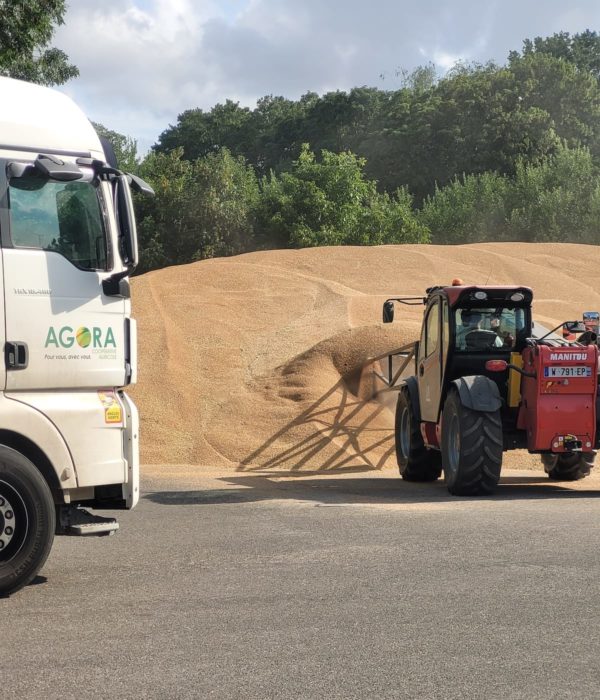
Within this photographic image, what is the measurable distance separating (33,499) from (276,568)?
80.4 inches

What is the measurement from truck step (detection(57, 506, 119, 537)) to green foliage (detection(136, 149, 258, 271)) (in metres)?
43.9

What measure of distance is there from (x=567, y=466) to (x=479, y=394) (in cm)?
327

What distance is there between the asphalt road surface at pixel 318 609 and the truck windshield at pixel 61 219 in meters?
2.51

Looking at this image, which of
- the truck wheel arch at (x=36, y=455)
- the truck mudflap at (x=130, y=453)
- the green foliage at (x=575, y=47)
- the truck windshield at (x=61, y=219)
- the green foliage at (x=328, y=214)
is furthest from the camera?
the green foliage at (x=575, y=47)

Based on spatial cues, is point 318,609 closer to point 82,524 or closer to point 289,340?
point 82,524

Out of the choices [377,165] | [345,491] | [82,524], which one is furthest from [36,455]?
[377,165]

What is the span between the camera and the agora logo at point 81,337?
8.24 m

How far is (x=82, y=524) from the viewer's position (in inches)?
336

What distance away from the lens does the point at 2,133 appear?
821 centimetres

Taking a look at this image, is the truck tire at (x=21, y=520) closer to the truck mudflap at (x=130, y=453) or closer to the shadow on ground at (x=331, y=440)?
the truck mudflap at (x=130, y=453)

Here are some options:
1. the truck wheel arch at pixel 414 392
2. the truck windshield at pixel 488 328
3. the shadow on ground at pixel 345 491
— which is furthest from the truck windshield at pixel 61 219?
the truck wheel arch at pixel 414 392

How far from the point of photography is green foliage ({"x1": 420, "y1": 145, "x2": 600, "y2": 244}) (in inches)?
2131

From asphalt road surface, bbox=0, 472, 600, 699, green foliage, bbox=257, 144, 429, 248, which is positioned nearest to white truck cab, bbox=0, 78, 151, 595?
asphalt road surface, bbox=0, 472, 600, 699

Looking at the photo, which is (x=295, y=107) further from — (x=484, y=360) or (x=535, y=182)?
(x=484, y=360)
